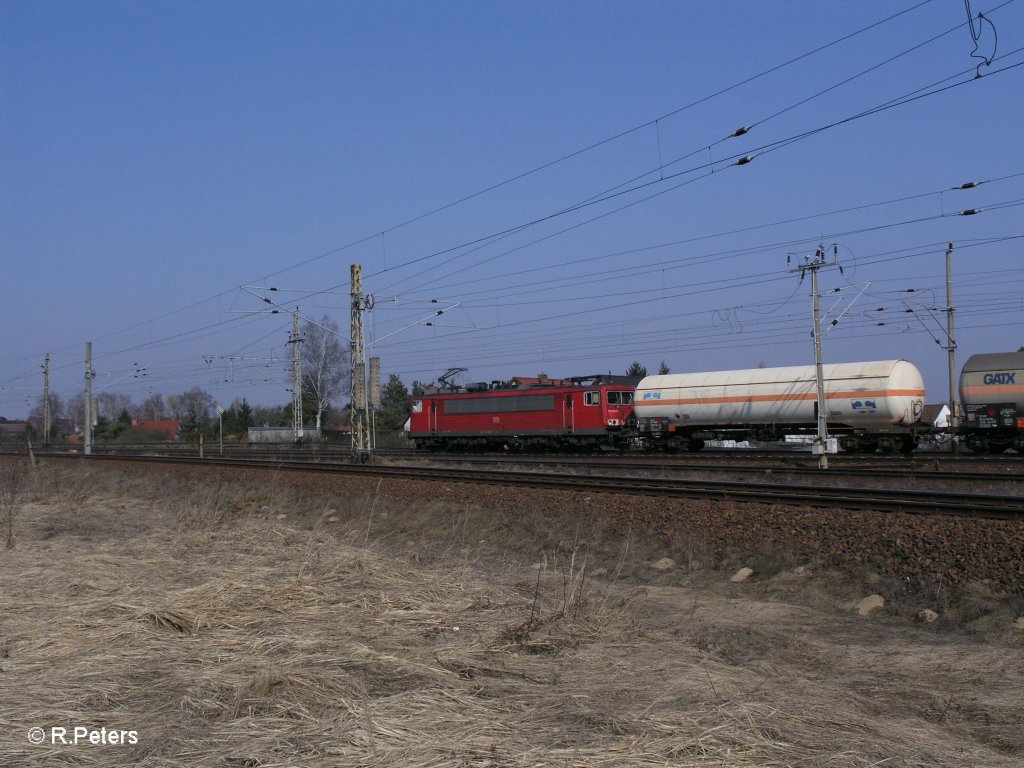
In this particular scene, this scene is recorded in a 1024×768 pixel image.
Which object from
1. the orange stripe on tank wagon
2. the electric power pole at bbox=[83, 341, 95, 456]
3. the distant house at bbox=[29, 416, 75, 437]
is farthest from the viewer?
the distant house at bbox=[29, 416, 75, 437]

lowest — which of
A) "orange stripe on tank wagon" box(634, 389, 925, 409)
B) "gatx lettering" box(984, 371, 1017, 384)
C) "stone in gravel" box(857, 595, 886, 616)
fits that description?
"stone in gravel" box(857, 595, 886, 616)

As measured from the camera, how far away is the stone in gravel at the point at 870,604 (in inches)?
353

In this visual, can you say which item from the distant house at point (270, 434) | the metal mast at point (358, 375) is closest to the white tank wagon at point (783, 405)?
the metal mast at point (358, 375)

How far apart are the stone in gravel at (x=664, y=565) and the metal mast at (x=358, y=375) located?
19.7 meters

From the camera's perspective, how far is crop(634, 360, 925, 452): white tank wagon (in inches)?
1229

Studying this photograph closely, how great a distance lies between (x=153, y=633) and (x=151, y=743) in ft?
7.41

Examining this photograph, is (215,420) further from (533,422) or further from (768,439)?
(768,439)

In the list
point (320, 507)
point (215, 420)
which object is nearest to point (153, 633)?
point (320, 507)

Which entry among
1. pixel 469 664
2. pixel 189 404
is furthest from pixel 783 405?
pixel 189 404

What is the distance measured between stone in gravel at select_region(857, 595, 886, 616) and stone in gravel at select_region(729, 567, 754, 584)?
1625 mm

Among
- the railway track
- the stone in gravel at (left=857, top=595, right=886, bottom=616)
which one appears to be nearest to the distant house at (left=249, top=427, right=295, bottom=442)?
the railway track

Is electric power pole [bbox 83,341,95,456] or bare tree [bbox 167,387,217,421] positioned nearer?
electric power pole [bbox 83,341,95,456]

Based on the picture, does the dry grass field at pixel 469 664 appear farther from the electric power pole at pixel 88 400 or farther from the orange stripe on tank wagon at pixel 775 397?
the electric power pole at pixel 88 400

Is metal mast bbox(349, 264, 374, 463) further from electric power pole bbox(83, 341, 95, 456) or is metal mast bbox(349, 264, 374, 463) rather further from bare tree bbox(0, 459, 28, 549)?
electric power pole bbox(83, 341, 95, 456)
